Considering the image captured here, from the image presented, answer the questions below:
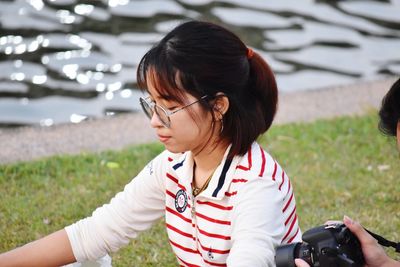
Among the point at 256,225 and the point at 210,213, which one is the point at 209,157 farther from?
the point at 256,225

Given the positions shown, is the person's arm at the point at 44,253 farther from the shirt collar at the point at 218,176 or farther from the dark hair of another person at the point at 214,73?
the dark hair of another person at the point at 214,73

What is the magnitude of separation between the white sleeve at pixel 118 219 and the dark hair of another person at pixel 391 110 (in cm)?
77

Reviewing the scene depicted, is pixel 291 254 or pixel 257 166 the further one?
pixel 257 166

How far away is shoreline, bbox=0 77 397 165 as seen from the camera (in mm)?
4766

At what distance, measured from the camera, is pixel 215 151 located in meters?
2.47

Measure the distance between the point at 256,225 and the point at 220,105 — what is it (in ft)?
1.22

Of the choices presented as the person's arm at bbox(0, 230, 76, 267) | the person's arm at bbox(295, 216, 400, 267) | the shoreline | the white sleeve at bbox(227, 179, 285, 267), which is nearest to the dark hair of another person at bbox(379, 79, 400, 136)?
the person's arm at bbox(295, 216, 400, 267)

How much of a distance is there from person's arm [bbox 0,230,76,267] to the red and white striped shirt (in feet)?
0.11

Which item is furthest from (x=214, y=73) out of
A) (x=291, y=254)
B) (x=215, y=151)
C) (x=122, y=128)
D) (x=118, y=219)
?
(x=122, y=128)

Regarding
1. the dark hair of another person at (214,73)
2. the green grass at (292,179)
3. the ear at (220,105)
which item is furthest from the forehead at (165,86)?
the green grass at (292,179)

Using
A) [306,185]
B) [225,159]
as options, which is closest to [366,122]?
[306,185]

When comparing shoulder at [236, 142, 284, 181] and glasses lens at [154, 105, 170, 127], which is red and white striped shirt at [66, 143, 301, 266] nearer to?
shoulder at [236, 142, 284, 181]

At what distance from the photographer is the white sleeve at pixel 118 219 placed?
2.66 m

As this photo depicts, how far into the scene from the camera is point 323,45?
6.73m
